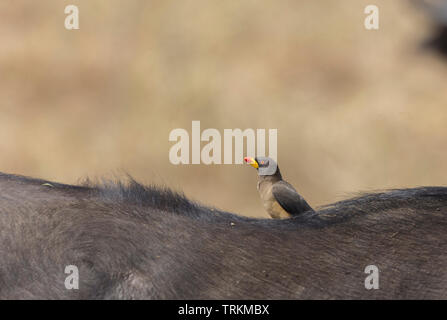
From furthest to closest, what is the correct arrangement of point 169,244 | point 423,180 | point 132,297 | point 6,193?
point 423,180 < point 6,193 < point 169,244 < point 132,297

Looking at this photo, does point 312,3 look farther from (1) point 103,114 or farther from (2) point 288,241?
(2) point 288,241

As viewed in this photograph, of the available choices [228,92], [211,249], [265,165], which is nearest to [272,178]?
[265,165]

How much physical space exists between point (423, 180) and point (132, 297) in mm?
3031

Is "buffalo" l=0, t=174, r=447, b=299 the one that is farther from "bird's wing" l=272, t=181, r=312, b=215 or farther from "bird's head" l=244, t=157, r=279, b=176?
"bird's head" l=244, t=157, r=279, b=176

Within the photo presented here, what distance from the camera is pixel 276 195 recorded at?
2.54 metres

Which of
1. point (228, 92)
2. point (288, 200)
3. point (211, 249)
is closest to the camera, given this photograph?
point (211, 249)

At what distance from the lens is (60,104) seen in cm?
450

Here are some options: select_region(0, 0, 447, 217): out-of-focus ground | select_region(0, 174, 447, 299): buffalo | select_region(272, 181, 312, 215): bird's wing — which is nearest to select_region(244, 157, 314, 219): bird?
select_region(272, 181, 312, 215): bird's wing

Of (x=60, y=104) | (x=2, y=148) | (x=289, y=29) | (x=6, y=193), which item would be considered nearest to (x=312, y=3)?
(x=289, y=29)

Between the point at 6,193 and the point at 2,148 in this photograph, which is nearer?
the point at 6,193

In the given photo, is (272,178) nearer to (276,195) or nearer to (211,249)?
(276,195)

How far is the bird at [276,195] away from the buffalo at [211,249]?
911 millimetres

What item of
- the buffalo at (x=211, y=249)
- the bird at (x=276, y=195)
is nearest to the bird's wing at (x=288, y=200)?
the bird at (x=276, y=195)

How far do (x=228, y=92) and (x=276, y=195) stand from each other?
A: 182 cm
